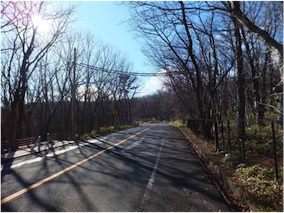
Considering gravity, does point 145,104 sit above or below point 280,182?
above

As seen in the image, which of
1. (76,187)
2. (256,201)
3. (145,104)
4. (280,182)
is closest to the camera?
(256,201)

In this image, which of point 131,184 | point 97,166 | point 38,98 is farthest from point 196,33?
point 38,98

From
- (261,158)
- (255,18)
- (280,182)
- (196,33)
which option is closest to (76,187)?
(280,182)

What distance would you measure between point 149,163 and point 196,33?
36.6ft

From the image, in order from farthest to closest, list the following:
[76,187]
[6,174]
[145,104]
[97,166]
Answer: [145,104]
[97,166]
[6,174]
[76,187]

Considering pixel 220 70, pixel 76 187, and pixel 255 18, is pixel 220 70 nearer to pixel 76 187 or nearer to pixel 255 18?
pixel 255 18

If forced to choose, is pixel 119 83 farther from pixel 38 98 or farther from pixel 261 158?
pixel 261 158

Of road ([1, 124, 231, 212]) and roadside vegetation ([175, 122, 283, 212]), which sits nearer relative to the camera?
roadside vegetation ([175, 122, 283, 212])

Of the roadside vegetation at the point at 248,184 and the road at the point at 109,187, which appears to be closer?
the roadside vegetation at the point at 248,184

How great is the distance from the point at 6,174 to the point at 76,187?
3.09m

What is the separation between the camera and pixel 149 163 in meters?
10.2

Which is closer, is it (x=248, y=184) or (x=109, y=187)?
(x=248, y=184)

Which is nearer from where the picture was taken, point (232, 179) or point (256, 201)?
point (256, 201)

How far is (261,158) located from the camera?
10.6m
